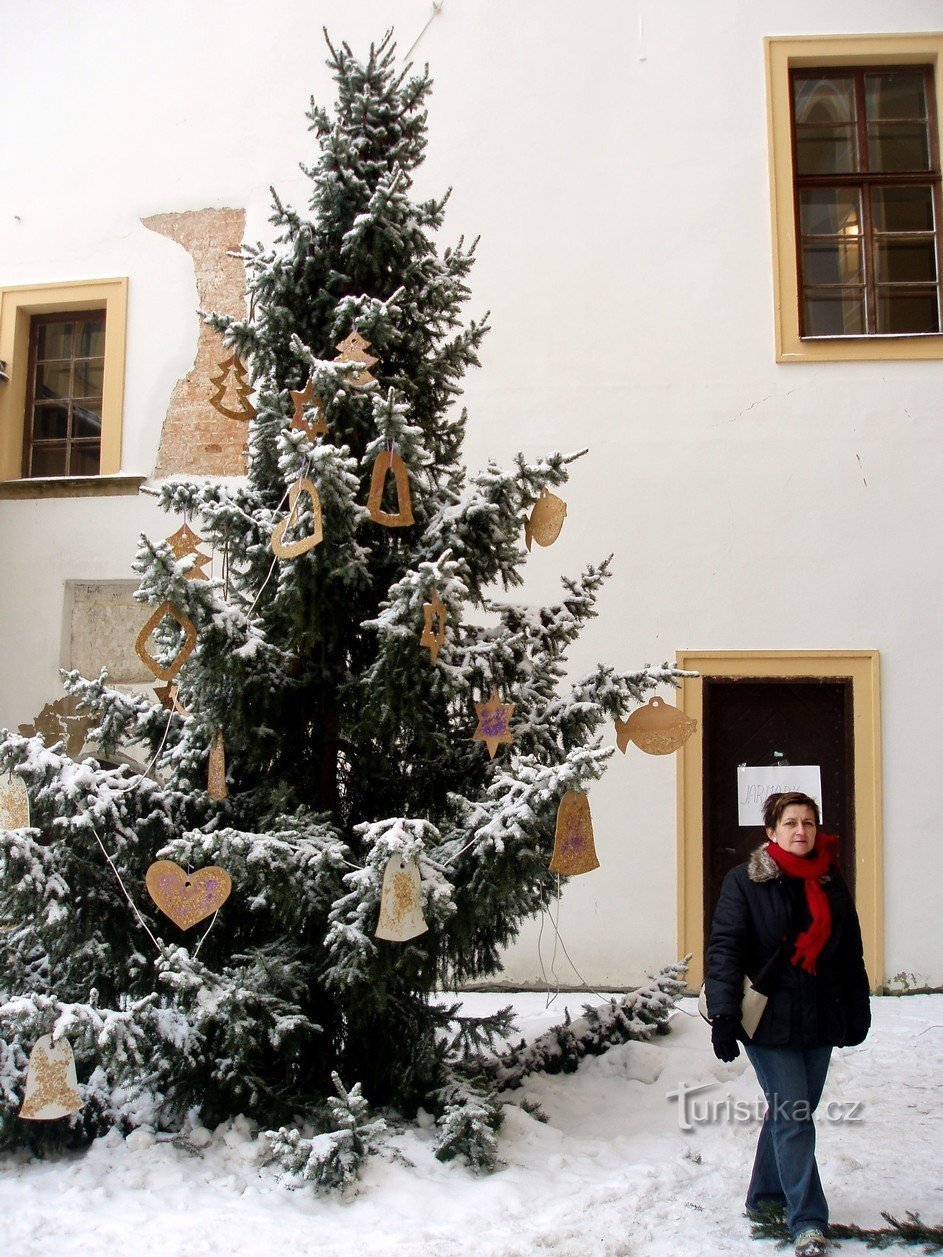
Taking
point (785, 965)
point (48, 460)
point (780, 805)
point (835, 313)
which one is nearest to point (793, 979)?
point (785, 965)

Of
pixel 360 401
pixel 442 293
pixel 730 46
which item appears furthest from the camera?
pixel 730 46

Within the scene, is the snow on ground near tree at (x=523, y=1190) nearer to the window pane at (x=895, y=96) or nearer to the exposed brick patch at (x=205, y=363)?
the exposed brick patch at (x=205, y=363)

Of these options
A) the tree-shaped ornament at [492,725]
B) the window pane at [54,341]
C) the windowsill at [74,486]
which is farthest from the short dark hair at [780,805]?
the window pane at [54,341]

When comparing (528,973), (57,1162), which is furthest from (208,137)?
(57,1162)

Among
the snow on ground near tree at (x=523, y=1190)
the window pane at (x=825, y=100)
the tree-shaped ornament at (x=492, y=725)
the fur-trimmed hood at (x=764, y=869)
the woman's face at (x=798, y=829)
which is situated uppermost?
the window pane at (x=825, y=100)

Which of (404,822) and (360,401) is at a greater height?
(360,401)

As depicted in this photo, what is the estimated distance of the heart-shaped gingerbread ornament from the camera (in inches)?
136

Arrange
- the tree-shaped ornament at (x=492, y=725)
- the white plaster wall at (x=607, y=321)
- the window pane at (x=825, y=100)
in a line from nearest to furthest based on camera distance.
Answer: the tree-shaped ornament at (x=492, y=725), the white plaster wall at (x=607, y=321), the window pane at (x=825, y=100)

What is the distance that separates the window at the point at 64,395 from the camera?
7.64 m

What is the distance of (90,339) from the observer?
25.5 ft

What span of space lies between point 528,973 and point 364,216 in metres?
4.29

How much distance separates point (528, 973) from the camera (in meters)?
6.48

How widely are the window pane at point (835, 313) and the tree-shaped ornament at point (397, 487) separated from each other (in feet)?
14.1

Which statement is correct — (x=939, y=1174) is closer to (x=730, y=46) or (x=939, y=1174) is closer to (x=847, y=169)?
(x=847, y=169)
